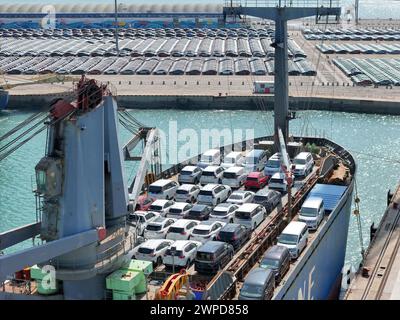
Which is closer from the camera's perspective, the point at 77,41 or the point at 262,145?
the point at 262,145

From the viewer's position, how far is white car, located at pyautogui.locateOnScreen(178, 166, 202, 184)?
2131 cm

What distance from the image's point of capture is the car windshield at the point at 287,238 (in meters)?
15.4

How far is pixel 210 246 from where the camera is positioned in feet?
46.4

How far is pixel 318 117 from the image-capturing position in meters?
46.3

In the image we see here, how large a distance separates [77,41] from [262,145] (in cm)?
6327

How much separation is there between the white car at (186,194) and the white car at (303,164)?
12.5ft

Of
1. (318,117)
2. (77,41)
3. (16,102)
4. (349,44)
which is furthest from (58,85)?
(349,44)

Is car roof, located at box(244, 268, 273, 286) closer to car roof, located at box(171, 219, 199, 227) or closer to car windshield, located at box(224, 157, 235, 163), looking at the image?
car roof, located at box(171, 219, 199, 227)

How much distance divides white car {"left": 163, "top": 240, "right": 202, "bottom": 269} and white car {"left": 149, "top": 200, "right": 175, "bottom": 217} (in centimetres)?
318

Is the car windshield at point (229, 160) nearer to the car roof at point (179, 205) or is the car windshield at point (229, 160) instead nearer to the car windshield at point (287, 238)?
the car roof at point (179, 205)

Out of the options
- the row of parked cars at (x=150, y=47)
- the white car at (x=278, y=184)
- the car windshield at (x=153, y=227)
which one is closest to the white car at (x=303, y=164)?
the white car at (x=278, y=184)

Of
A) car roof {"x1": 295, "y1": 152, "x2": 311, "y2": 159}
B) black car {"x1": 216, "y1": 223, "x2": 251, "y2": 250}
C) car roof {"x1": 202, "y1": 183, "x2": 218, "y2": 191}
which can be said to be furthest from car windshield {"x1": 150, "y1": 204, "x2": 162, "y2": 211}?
car roof {"x1": 295, "y1": 152, "x2": 311, "y2": 159}

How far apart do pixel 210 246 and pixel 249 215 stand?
2.98 metres
